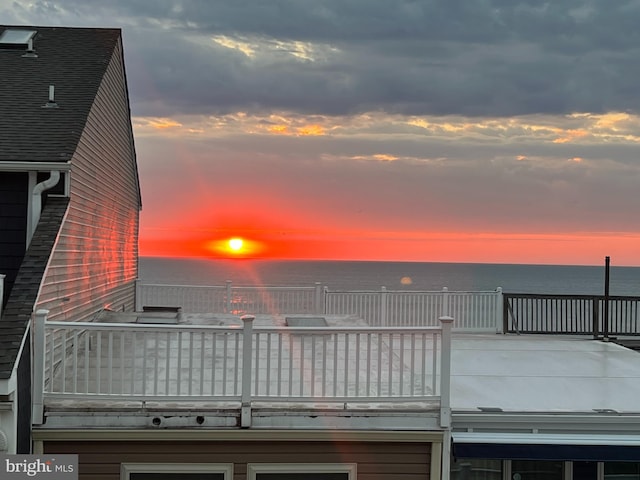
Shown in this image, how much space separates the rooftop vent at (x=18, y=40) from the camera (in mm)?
9648

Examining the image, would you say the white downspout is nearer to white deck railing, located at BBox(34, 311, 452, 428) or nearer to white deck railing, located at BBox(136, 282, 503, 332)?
white deck railing, located at BBox(34, 311, 452, 428)

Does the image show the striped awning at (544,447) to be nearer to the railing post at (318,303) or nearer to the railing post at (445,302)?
the railing post at (445,302)

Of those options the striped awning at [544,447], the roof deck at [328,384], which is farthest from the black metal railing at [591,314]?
the striped awning at [544,447]

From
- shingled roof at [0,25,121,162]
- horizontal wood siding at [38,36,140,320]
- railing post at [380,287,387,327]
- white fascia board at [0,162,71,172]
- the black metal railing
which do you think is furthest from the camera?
railing post at [380,287,387,327]

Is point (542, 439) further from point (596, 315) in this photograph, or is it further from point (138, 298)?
point (138, 298)

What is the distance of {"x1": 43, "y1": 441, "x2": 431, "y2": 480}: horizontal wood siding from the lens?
5141 millimetres

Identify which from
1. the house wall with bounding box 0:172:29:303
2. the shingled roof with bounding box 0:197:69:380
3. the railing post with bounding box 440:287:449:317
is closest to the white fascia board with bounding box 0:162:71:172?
the house wall with bounding box 0:172:29:303

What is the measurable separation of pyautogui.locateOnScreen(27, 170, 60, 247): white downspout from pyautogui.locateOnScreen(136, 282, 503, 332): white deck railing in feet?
18.3

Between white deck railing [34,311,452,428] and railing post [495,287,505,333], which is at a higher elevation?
railing post [495,287,505,333]

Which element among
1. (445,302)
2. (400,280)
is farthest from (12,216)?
(400,280)

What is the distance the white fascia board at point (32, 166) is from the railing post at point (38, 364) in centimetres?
224

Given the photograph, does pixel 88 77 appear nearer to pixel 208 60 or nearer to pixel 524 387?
pixel 208 60

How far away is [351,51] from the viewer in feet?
50.9

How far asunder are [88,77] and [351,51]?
28.0 ft
